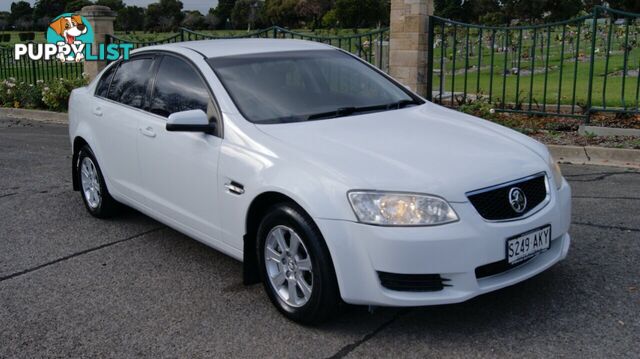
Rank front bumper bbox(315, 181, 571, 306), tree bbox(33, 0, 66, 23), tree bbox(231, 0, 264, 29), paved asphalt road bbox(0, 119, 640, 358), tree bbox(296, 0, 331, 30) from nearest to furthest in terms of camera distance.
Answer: front bumper bbox(315, 181, 571, 306) < paved asphalt road bbox(0, 119, 640, 358) < tree bbox(296, 0, 331, 30) < tree bbox(231, 0, 264, 29) < tree bbox(33, 0, 66, 23)

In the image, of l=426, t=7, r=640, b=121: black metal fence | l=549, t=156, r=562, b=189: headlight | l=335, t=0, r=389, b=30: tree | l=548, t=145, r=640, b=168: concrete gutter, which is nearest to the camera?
l=549, t=156, r=562, b=189: headlight

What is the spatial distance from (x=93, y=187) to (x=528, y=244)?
406 centimetres

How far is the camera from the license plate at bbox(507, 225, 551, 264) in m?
3.61

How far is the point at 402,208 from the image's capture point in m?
3.46

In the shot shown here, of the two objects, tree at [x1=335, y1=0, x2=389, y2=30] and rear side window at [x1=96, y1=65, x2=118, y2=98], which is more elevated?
tree at [x1=335, y1=0, x2=389, y2=30]

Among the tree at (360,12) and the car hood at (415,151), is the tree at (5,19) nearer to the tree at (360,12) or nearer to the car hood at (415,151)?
the tree at (360,12)

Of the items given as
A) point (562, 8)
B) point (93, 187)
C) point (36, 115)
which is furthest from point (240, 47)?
point (562, 8)

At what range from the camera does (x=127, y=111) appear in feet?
17.9

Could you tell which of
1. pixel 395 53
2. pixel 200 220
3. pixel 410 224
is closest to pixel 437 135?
pixel 410 224

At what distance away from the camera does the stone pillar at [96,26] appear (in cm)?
1570

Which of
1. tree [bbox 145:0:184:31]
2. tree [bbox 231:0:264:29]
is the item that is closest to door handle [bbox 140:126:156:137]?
tree [bbox 145:0:184:31]

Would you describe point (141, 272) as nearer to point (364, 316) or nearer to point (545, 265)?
point (364, 316)

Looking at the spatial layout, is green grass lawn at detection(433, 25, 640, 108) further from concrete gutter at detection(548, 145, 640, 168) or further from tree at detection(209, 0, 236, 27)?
tree at detection(209, 0, 236, 27)

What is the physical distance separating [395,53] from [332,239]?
26.9 feet
